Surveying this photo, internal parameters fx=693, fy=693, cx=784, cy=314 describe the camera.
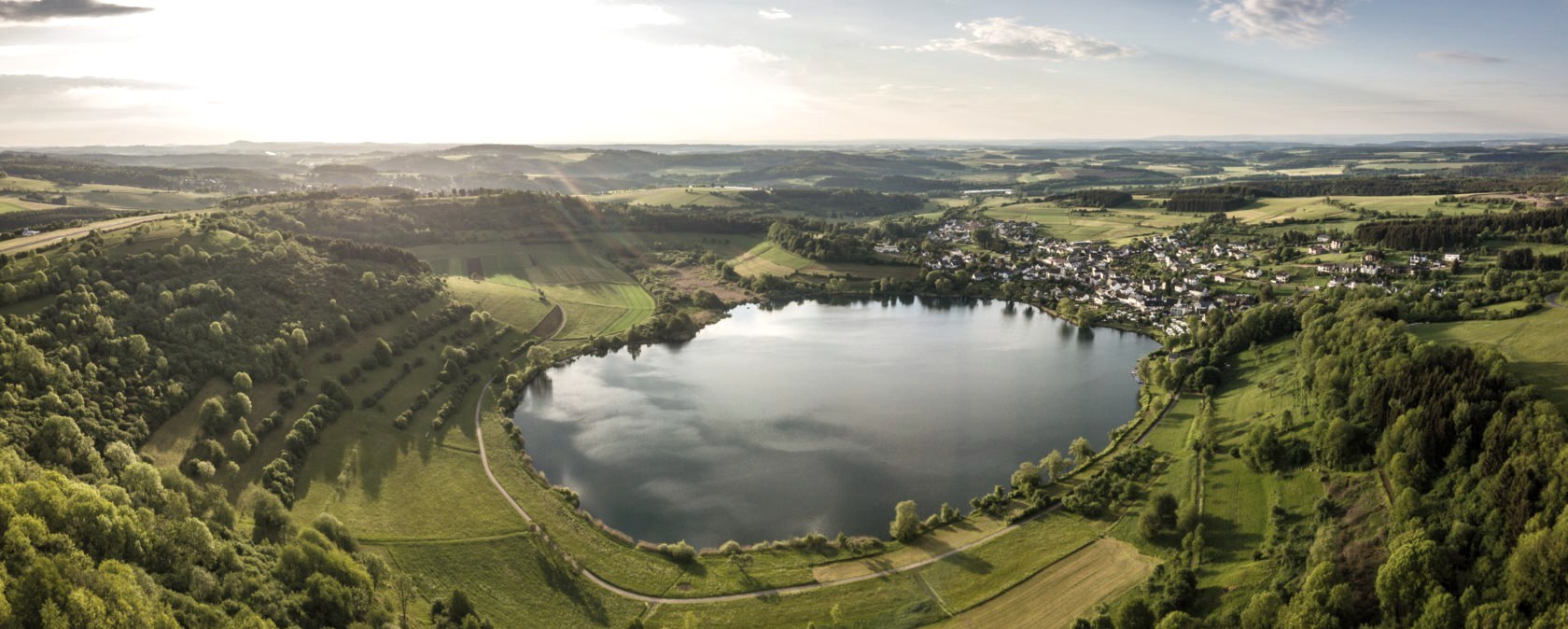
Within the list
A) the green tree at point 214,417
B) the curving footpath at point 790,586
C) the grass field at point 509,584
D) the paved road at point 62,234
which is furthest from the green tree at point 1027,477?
the paved road at point 62,234

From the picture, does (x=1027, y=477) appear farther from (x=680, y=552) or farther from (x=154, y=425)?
(x=154, y=425)

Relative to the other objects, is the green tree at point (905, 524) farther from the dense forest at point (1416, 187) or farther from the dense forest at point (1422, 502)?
the dense forest at point (1416, 187)

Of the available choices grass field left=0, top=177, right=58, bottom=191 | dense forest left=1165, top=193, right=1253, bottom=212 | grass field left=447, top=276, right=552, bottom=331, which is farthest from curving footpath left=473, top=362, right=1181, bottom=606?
grass field left=0, top=177, right=58, bottom=191

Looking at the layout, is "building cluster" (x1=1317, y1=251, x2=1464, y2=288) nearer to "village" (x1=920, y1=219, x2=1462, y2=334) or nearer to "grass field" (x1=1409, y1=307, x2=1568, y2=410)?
"village" (x1=920, y1=219, x2=1462, y2=334)

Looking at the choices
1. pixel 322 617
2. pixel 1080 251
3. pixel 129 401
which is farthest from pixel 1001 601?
pixel 1080 251

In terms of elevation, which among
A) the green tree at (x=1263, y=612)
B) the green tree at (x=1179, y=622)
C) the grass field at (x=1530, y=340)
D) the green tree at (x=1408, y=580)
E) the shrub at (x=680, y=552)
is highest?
the grass field at (x=1530, y=340)

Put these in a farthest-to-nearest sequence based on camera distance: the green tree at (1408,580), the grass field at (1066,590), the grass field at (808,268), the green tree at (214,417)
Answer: the grass field at (808,268), the green tree at (214,417), the grass field at (1066,590), the green tree at (1408,580)
